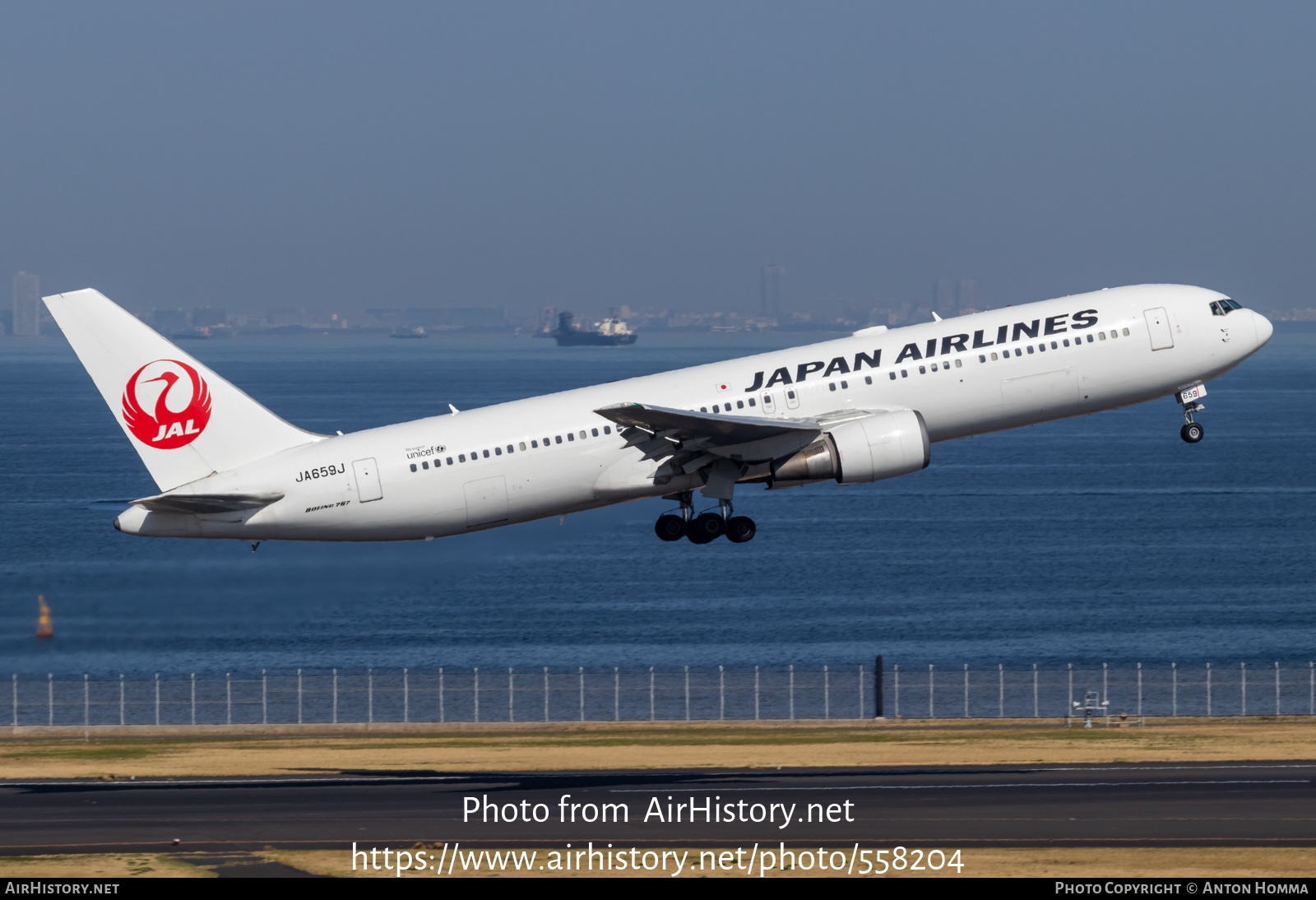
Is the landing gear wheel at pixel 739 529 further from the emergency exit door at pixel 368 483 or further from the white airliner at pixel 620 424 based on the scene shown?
the emergency exit door at pixel 368 483

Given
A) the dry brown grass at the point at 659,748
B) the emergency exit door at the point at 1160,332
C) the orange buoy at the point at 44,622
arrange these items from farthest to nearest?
the orange buoy at the point at 44,622
the dry brown grass at the point at 659,748
the emergency exit door at the point at 1160,332

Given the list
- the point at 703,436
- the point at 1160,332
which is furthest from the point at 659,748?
the point at 1160,332

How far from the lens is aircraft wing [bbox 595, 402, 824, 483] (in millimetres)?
42219

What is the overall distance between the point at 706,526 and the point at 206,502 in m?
15.0

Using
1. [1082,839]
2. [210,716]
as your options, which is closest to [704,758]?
[1082,839]

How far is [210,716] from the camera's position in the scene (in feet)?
264

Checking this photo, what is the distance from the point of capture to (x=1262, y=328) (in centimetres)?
4731

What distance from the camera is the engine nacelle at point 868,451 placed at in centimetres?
4306

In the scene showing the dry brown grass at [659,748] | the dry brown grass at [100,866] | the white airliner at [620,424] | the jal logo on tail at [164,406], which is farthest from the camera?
the dry brown grass at [659,748]

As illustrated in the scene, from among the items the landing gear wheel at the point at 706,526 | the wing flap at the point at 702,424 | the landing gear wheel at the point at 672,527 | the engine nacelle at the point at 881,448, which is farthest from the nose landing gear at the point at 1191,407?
the landing gear wheel at the point at 672,527

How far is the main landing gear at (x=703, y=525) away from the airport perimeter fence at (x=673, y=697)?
23963 mm

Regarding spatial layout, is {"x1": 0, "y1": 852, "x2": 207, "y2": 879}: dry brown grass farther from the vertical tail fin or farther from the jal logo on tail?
the jal logo on tail

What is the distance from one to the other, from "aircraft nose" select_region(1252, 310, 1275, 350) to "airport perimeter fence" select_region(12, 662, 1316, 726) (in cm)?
2784

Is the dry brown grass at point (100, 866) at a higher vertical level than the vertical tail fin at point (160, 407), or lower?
lower
